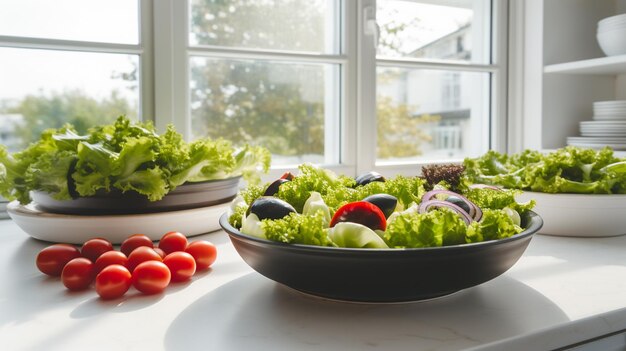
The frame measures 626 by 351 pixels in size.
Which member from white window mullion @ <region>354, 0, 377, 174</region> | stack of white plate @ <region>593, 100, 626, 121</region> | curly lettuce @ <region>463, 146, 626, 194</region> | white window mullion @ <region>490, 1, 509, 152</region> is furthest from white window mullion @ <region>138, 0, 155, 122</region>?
stack of white plate @ <region>593, 100, 626, 121</region>

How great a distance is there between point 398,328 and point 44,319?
1.55 ft

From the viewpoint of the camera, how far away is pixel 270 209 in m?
0.74

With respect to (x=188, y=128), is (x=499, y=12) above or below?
above

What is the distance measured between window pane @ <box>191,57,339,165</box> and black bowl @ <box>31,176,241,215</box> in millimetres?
590

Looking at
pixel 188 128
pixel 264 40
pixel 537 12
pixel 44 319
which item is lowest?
pixel 44 319

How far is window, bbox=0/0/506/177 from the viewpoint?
1.56m

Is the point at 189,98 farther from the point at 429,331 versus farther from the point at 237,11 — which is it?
the point at 429,331

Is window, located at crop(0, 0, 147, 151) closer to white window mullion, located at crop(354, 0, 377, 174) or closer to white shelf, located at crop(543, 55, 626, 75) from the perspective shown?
white window mullion, located at crop(354, 0, 377, 174)

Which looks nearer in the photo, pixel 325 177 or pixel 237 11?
pixel 325 177

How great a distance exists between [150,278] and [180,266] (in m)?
0.07

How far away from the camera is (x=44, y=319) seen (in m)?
0.70

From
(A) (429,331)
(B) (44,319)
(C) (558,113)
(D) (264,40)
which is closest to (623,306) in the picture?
(A) (429,331)

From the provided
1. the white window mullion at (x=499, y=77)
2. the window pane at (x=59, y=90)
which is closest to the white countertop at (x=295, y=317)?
the window pane at (x=59, y=90)

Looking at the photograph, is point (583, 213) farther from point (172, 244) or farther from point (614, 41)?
point (614, 41)
